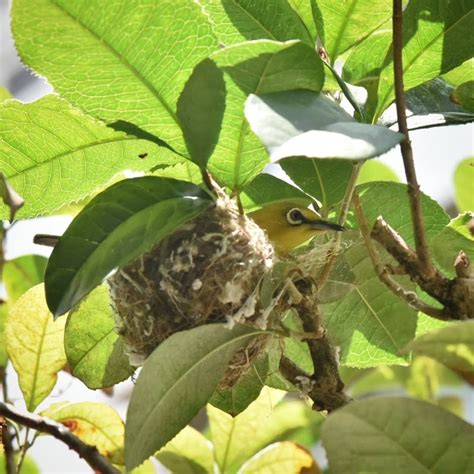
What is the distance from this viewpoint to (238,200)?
153cm

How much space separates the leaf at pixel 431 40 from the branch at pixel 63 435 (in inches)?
30.0

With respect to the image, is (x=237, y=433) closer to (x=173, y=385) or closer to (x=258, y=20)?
(x=173, y=385)

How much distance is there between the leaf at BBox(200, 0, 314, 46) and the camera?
1511mm

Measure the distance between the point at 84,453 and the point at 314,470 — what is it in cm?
42

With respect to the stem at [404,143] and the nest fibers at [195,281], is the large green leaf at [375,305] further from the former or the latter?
the stem at [404,143]

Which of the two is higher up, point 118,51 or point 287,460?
point 118,51

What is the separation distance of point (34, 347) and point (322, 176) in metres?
0.75

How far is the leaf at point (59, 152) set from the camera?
1557 millimetres

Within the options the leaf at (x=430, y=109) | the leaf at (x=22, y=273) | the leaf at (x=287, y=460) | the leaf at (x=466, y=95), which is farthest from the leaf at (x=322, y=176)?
the leaf at (x=22, y=273)

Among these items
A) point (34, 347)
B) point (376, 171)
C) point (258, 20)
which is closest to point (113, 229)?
point (258, 20)

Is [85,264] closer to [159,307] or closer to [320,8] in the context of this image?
[159,307]

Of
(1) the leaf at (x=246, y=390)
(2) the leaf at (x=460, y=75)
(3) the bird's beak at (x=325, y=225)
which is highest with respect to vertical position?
(2) the leaf at (x=460, y=75)

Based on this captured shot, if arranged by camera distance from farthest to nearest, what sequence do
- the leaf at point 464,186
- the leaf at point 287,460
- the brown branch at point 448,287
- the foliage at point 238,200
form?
the leaf at point 464,186
the leaf at point 287,460
the brown branch at point 448,287
the foliage at point 238,200

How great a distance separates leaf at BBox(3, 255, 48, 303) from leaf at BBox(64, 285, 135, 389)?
0.46 meters
